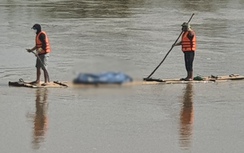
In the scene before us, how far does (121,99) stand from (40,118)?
11.8ft

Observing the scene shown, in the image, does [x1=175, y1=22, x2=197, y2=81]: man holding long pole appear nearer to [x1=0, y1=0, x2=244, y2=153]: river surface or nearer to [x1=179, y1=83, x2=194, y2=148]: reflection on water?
[x1=0, y1=0, x2=244, y2=153]: river surface

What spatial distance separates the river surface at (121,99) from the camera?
506 inches

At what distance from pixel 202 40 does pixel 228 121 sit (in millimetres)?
15782

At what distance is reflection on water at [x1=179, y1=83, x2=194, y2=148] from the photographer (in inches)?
530

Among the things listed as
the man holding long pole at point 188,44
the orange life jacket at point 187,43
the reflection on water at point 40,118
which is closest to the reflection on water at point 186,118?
the man holding long pole at point 188,44

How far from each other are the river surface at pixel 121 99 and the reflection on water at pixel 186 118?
2cm

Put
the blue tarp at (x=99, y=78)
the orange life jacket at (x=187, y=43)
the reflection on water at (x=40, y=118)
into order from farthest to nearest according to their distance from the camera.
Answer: the orange life jacket at (x=187, y=43) < the reflection on water at (x=40, y=118) < the blue tarp at (x=99, y=78)

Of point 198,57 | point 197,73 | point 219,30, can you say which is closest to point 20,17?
point 219,30

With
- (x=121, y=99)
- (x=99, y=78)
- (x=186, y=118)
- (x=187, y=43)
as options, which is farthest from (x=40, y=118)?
(x=99, y=78)

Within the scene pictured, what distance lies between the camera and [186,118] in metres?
15.4

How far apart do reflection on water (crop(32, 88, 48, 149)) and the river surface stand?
0.7 inches

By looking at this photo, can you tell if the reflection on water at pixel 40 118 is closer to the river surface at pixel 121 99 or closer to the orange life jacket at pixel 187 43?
the river surface at pixel 121 99

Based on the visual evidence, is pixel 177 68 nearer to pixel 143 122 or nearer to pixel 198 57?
pixel 198 57

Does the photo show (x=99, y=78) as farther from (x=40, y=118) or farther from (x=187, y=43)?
(x=187, y=43)
